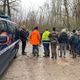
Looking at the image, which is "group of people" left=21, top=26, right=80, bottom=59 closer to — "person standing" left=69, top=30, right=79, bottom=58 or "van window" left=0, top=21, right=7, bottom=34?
"person standing" left=69, top=30, right=79, bottom=58

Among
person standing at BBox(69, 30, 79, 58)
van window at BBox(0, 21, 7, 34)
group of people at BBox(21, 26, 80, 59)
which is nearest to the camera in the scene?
van window at BBox(0, 21, 7, 34)

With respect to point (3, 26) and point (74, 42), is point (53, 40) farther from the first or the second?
point (3, 26)

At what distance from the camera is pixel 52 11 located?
46219mm

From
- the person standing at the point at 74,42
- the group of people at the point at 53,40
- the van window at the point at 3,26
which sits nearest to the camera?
Result: the van window at the point at 3,26

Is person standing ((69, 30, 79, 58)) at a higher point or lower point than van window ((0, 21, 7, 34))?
lower

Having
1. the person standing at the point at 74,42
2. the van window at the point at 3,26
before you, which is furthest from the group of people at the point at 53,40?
the van window at the point at 3,26

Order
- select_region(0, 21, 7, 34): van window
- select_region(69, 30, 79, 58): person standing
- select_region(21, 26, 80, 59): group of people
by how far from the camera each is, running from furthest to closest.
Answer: select_region(69, 30, 79, 58): person standing, select_region(21, 26, 80, 59): group of people, select_region(0, 21, 7, 34): van window

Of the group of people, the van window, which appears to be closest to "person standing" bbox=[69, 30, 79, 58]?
the group of people

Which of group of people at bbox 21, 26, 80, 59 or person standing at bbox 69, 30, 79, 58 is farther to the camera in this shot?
person standing at bbox 69, 30, 79, 58

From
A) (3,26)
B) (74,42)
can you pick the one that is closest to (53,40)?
(74,42)

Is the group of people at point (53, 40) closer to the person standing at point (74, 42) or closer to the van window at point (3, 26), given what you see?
the person standing at point (74, 42)

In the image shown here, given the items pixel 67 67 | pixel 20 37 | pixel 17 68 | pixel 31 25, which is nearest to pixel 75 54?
pixel 20 37

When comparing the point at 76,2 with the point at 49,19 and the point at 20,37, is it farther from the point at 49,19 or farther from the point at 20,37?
the point at 20,37

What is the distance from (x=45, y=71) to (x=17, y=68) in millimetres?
1434
